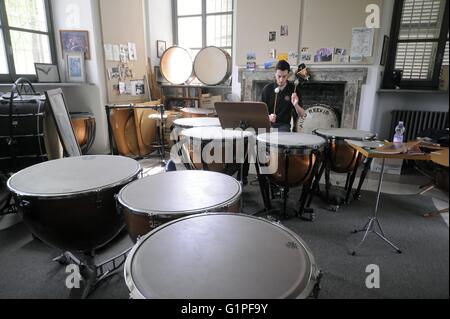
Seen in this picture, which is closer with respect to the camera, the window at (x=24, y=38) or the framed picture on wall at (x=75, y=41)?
the window at (x=24, y=38)

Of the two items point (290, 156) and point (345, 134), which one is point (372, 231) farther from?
point (345, 134)

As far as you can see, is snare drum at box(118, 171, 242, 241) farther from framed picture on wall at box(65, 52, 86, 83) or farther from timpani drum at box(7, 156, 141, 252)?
framed picture on wall at box(65, 52, 86, 83)

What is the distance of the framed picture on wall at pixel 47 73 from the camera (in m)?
3.63

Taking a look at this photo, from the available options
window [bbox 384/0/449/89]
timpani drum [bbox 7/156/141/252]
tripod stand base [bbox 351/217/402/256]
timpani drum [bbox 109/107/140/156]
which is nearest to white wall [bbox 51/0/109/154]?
timpani drum [bbox 109/107/140/156]

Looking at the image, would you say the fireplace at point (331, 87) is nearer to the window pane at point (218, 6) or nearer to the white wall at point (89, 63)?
the window pane at point (218, 6)

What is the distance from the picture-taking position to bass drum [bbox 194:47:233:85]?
14.7ft

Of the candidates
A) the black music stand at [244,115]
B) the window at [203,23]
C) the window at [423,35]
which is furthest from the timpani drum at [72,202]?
the window at [203,23]

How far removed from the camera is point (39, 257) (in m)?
1.89

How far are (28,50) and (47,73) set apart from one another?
37 cm

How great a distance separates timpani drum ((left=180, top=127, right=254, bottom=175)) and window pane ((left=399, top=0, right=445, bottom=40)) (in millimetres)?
1206

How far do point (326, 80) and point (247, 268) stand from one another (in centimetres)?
368

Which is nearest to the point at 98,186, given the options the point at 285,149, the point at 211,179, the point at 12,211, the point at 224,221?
the point at 211,179

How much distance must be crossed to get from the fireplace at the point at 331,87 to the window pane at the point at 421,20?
2704 millimetres
